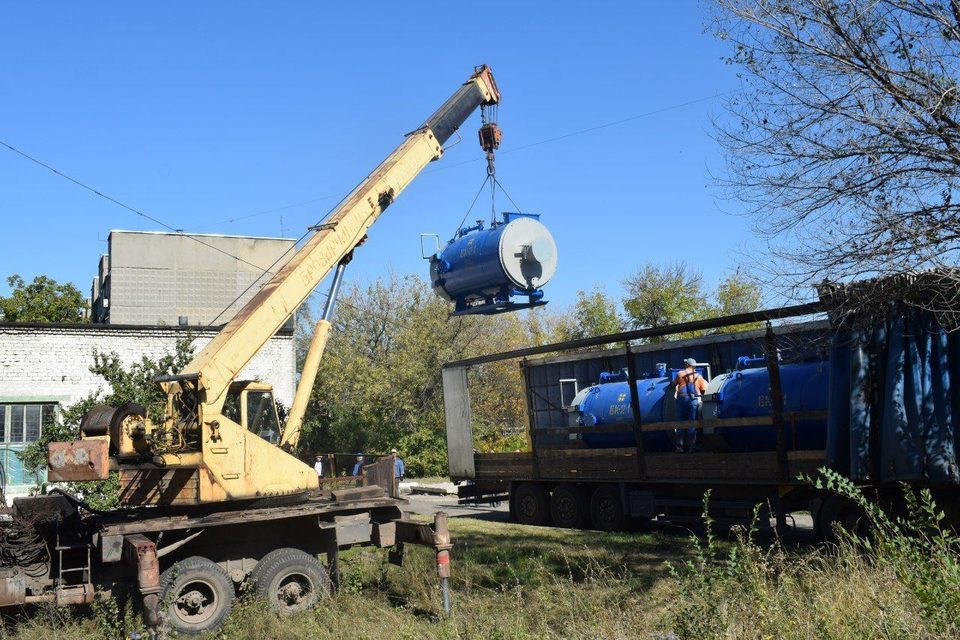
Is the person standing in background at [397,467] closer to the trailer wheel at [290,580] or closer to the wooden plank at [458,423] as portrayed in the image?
the wooden plank at [458,423]

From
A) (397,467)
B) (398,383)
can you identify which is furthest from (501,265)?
(398,383)

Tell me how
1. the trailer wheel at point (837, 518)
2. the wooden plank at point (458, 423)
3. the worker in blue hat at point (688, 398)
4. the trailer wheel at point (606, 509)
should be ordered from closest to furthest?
the trailer wheel at point (837, 518) → the worker in blue hat at point (688, 398) → the trailer wheel at point (606, 509) → the wooden plank at point (458, 423)

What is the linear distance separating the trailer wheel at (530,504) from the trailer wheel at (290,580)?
7722mm

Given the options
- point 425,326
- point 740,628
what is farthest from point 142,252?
point 740,628

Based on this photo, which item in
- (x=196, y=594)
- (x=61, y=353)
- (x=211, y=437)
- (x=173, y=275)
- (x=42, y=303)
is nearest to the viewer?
(x=196, y=594)

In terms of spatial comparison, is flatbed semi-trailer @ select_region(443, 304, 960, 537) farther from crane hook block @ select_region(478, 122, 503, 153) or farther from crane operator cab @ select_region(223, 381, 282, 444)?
crane operator cab @ select_region(223, 381, 282, 444)

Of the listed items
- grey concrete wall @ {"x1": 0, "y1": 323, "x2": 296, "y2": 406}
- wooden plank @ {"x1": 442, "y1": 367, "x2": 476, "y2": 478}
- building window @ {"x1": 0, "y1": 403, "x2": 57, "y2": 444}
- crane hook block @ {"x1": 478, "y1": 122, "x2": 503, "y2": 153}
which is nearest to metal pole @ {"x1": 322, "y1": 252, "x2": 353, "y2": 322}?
crane hook block @ {"x1": 478, "y1": 122, "x2": 503, "y2": 153}

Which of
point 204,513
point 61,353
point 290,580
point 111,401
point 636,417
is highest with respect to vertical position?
point 61,353

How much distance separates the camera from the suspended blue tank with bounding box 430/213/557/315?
14758mm

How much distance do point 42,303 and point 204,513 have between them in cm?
3851

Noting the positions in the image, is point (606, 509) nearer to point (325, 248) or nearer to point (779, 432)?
point (779, 432)

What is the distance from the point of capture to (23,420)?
22.8 metres

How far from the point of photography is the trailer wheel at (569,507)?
1634cm

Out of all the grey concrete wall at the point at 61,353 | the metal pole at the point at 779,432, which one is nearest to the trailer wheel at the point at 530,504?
the metal pole at the point at 779,432
